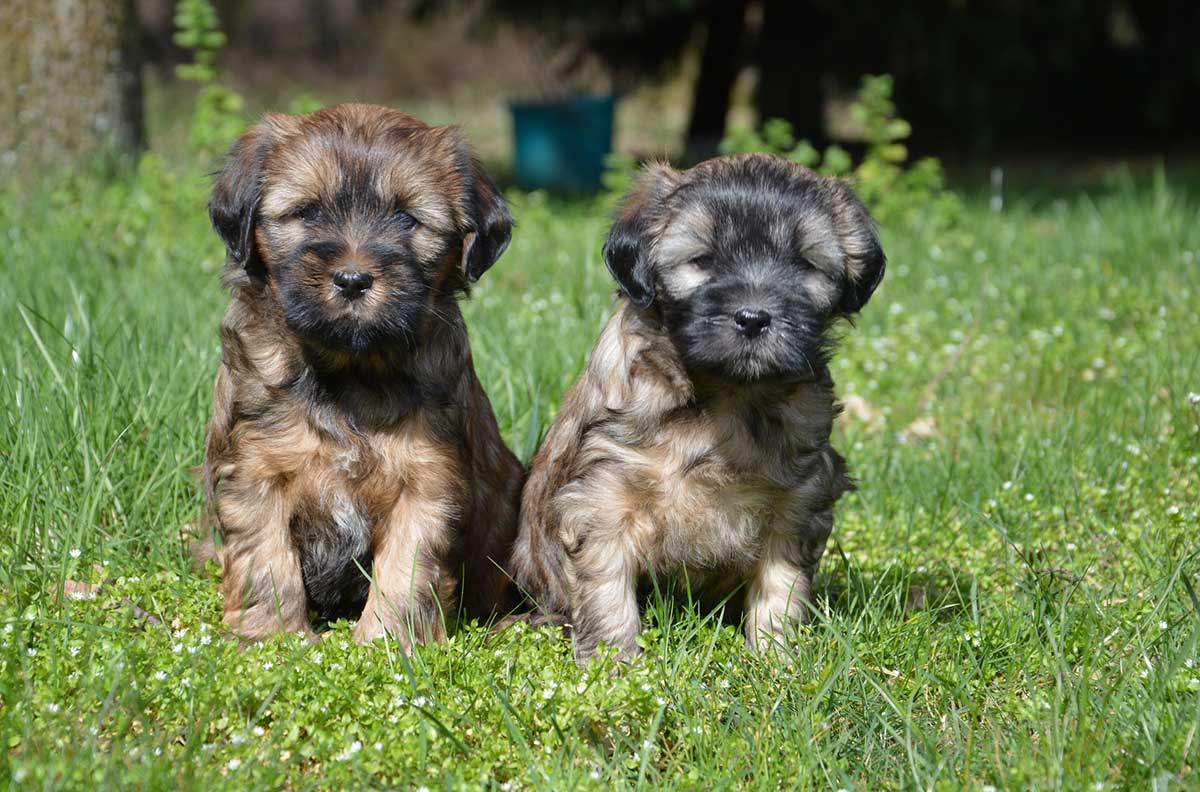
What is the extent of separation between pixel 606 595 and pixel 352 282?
1.05m

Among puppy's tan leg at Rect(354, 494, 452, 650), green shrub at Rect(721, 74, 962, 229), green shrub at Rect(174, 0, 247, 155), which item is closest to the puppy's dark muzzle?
puppy's tan leg at Rect(354, 494, 452, 650)

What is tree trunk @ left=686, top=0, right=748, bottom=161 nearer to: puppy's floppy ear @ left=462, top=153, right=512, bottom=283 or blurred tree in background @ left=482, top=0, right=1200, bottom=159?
blurred tree in background @ left=482, top=0, right=1200, bottom=159

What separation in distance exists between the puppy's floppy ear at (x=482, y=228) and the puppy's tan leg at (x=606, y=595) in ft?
2.73

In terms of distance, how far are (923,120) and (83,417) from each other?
1036 cm

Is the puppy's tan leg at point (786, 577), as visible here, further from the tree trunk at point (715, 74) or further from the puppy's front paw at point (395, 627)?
the tree trunk at point (715, 74)

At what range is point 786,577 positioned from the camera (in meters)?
3.42

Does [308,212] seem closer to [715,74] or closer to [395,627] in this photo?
[395,627]

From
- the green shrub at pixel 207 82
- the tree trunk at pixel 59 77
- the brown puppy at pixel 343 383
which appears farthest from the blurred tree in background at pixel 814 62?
the brown puppy at pixel 343 383

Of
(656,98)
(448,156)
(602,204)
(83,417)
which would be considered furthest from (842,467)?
(656,98)

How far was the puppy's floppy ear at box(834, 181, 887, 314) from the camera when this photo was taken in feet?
11.0

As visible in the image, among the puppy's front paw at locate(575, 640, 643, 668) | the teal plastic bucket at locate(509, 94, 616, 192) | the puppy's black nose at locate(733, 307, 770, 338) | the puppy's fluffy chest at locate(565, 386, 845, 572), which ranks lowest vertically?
the teal plastic bucket at locate(509, 94, 616, 192)

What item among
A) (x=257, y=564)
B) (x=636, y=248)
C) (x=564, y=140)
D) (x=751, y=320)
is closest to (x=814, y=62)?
(x=564, y=140)

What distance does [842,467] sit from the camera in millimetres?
3594

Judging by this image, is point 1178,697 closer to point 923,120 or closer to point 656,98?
point 923,120
